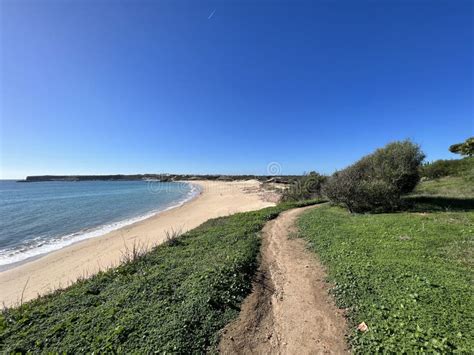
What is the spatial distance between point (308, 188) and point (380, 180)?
406 inches

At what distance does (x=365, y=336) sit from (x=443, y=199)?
1541cm

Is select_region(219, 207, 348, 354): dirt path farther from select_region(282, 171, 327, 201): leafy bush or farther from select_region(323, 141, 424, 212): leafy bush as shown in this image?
select_region(282, 171, 327, 201): leafy bush

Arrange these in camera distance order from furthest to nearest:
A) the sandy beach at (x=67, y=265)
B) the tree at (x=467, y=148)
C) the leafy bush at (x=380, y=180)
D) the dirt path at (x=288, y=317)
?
the tree at (x=467, y=148) < the leafy bush at (x=380, y=180) < the sandy beach at (x=67, y=265) < the dirt path at (x=288, y=317)

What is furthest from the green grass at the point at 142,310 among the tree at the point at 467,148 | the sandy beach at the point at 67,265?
the tree at the point at 467,148

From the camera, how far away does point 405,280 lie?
5.23 metres

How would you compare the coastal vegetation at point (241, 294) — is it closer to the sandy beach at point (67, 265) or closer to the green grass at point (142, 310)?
the green grass at point (142, 310)

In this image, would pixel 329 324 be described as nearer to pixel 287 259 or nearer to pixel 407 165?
pixel 287 259

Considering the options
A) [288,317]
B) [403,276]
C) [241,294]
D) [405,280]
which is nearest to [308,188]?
[403,276]

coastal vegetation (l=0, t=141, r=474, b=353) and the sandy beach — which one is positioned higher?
coastal vegetation (l=0, t=141, r=474, b=353)

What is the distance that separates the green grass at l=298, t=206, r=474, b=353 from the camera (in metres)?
3.62

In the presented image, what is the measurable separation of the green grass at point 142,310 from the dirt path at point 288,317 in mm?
369

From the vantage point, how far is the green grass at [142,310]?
4008 millimetres

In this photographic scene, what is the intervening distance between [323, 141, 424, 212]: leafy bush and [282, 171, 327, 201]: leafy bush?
283 inches

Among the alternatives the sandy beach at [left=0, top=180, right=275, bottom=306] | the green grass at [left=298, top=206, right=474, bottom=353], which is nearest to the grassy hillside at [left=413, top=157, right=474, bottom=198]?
the green grass at [left=298, top=206, right=474, bottom=353]
